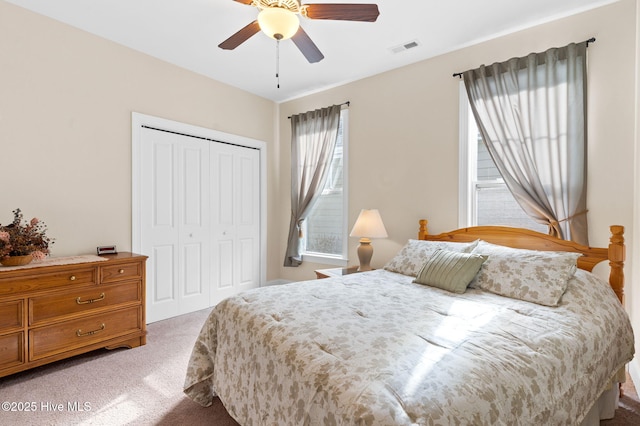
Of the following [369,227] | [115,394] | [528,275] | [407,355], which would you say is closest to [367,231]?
[369,227]

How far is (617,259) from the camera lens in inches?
85.7

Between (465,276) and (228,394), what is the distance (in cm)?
163

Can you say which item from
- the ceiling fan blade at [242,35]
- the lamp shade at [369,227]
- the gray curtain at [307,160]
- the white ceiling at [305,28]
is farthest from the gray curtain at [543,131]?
the ceiling fan blade at [242,35]

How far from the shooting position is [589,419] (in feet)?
5.21

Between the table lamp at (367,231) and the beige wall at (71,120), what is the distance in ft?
7.56

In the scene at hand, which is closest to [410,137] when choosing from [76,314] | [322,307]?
[322,307]

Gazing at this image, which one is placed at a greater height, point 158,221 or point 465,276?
point 158,221

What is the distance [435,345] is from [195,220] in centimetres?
318

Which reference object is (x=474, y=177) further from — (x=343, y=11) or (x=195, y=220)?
(x=195, y=220)

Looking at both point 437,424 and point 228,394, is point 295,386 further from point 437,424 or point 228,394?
point 228,394

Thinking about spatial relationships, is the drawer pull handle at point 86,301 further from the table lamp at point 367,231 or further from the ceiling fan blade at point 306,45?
the ceiling fan blade at point 306,45

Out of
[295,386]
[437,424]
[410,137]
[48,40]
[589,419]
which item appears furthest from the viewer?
[410,137]

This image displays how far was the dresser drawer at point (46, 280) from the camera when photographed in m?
2.19

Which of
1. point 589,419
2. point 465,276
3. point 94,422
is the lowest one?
point 94,422
